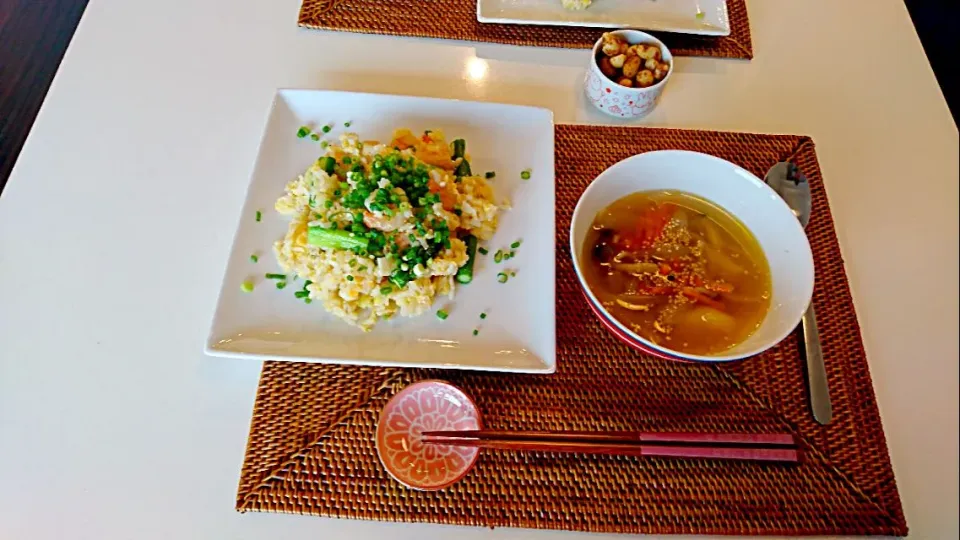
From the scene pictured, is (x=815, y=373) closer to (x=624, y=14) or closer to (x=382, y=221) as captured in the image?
(x=382, y=221)

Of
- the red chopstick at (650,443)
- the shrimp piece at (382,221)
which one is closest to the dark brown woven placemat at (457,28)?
the shrimp piece at (382,221)

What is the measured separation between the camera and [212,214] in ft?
4.28

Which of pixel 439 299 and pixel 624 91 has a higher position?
pixel 624 91

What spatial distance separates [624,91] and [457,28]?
1.67ft

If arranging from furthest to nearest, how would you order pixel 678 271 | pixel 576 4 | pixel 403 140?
pixel 576 4 < pixel 403 140 < pixel 678 271

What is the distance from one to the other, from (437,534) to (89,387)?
72 cm

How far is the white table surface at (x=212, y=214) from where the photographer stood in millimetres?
1026

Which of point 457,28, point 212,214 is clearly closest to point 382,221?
point 212,214

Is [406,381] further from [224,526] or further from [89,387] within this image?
[89,387]

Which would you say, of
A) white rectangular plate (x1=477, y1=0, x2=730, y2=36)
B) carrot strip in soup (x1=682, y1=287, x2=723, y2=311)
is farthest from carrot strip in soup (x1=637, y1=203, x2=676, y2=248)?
white rectangular plate (x1=477, y1=0, x2=730, y2=36)

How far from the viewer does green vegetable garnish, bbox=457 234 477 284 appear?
3.81 ft

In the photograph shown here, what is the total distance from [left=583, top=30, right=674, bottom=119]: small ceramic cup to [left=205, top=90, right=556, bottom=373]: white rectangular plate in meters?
0.17

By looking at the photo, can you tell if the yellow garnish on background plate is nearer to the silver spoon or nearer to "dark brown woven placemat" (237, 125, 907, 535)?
the silver spoon

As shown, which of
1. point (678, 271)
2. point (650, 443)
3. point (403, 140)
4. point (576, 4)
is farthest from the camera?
point (576, 4)
